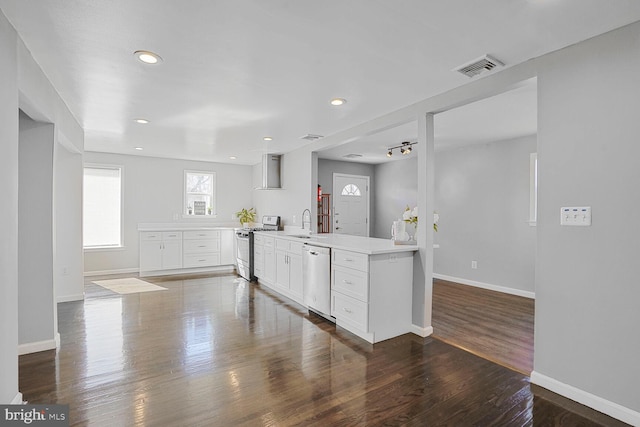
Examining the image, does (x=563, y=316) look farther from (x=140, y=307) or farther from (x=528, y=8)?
(x=140, y=307)

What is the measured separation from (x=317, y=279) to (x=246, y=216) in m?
3.93

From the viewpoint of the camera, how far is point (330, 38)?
83.0 inches

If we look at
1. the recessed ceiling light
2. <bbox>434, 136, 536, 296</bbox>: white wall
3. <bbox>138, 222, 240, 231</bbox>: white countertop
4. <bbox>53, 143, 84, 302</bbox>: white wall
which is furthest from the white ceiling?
<bbox>138, 222, 240, 231</bbox>: white countertop

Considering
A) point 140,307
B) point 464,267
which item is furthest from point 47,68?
point 464,267

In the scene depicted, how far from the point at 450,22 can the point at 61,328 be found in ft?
14.7

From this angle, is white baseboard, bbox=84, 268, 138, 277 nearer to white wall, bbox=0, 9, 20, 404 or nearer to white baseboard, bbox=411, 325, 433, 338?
white wall, bbox=0, 9, 20, 404

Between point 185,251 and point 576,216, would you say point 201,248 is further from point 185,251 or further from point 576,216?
point 576,216

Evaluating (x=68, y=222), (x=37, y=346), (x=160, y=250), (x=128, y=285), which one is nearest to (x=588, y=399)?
(x=37, y=346)

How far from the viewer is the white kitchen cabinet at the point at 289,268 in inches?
173

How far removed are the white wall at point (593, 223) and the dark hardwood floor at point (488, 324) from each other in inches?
20.1

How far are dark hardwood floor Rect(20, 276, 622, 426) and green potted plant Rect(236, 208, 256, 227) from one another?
3.73 metres

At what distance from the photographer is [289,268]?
15.2ft

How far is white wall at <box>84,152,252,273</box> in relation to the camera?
631cm

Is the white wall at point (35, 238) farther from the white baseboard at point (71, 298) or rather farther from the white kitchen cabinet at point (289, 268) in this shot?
the white kitchen cabinet at point (289, 268)
